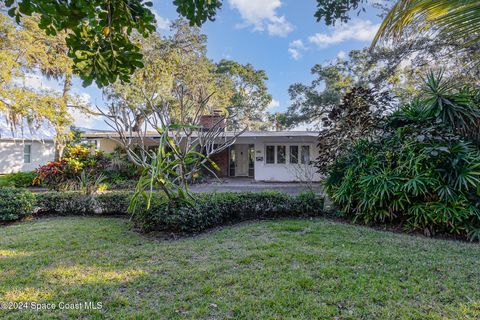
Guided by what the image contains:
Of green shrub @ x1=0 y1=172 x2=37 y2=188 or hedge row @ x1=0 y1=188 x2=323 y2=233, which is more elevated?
green shrub @ x1=0 y1=172 x2=37 y2=188

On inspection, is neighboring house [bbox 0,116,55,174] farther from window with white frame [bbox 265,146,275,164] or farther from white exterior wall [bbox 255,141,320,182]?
window with white frame [bbox 265,146,275,164]

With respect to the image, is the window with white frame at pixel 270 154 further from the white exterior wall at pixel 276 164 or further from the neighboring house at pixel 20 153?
the neighboring house at pixel 20 153

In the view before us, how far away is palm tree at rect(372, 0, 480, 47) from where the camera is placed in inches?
63.6

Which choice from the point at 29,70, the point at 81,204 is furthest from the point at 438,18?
the point at 29,70

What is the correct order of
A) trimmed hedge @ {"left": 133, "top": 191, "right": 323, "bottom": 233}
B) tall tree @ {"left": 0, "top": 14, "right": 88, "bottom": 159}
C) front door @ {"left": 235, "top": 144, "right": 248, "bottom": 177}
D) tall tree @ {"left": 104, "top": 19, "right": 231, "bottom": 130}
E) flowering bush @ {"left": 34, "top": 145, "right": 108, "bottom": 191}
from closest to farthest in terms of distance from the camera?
trimmed hedge @ {"left": 133, "top": 191, "right": 323, "bottom": 233}, tall tree @ {"left": 0, "top": 14, "right": 88, "bottom": 159}, flowering bush @ {"left": 34, "top": 145, "right": 108, "bottom": 191}, tall tree @ {"left": 104, "top": 19, "right": 231, "bottom": 130}, front door @ {"left": 235, "top": 144, "right": 248, "bottom": 177}

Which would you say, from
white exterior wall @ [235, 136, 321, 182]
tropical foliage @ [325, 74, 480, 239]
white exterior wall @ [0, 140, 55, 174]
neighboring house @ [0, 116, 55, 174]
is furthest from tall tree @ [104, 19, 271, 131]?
white exterior wall @ [0, 140, 55, 174]

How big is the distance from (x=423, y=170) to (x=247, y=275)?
4.43 meters

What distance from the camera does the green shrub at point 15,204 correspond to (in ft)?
21.5

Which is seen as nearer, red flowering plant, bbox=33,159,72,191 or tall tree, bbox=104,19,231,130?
red flowering plant, bbox=33,159,72,191

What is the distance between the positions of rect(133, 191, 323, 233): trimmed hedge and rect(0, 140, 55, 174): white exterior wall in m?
18.0

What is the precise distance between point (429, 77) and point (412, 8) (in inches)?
220

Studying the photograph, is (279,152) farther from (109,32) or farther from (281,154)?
(109,32)

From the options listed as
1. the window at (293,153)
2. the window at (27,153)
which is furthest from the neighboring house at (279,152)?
the window at (27,153)

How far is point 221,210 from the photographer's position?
625 cm
